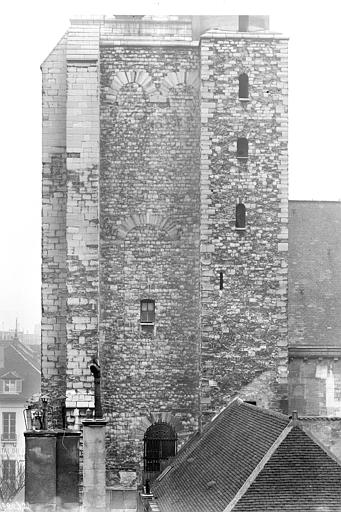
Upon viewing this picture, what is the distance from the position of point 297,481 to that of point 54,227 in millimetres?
10786

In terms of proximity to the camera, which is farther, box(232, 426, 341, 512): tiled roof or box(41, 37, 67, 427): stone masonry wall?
box(41, 37, 67, 427): stone masonry wall

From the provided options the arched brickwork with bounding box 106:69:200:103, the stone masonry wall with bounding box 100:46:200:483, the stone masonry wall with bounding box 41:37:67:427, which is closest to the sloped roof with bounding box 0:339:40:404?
the stone masonry wall with bounding box 41:37:67:427

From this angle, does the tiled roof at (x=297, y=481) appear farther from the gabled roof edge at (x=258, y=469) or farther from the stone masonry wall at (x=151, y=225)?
the stone masonry wall at (x=151, y=225)

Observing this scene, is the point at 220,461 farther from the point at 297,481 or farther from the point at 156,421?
the point at 156,421

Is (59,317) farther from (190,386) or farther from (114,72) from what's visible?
(114,72)

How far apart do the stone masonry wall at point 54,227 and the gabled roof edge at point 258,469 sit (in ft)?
28.9

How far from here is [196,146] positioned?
23.1 meters

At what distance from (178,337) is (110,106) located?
19.9 feet

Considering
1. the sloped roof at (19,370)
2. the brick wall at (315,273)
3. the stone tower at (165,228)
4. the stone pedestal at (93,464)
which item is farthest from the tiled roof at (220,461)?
the sloped roof at (19,370)

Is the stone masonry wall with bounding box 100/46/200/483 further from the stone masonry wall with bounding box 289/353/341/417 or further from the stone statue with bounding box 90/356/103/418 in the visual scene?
the stone masonry wall with bounding box 289/353/341/417

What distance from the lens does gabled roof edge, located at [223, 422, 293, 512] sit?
48.2 ft

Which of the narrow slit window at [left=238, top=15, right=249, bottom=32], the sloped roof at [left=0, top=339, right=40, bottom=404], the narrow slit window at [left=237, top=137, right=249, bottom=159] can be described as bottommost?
the sloped roof at [left=0, top=339, right=40, bottom=404]

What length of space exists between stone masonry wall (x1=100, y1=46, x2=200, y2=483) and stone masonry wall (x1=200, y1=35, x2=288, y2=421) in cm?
67

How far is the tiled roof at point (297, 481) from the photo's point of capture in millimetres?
14727
